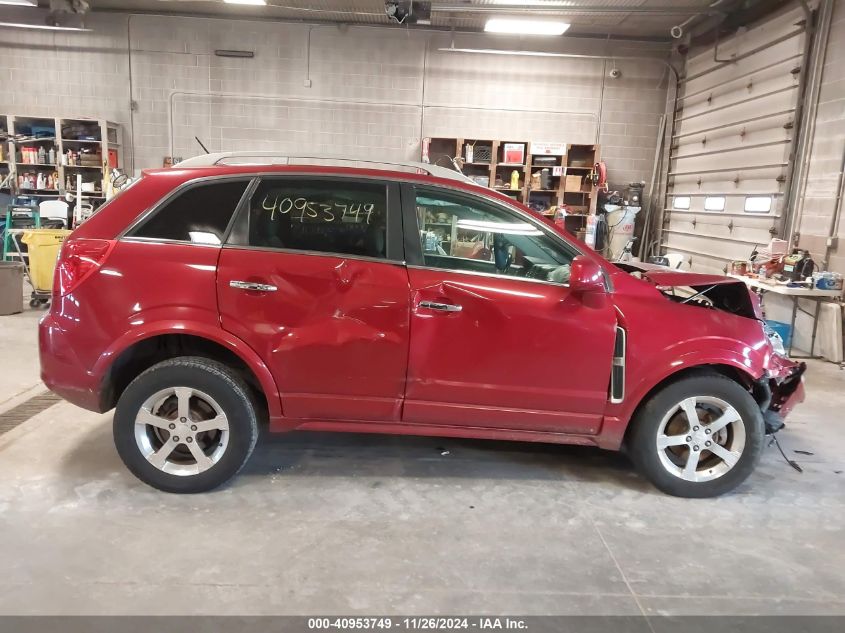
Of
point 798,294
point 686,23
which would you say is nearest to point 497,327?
point 798,294

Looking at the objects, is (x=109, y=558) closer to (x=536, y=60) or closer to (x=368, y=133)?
(x=368, y=133)

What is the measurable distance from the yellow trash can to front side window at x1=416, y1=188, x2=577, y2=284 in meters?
6.09

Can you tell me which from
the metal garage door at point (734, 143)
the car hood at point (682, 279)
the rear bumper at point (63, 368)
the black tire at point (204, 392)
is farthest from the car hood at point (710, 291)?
the metal garage door at point (734, 143)

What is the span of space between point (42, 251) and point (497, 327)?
6.68 metres

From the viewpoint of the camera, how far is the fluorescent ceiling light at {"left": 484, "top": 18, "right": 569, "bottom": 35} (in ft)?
27.8

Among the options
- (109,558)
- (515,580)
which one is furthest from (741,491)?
(109,558)

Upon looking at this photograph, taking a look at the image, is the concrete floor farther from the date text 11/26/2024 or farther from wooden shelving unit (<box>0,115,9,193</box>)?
wooden shelving unit (<box>0,115,9,193</box>)

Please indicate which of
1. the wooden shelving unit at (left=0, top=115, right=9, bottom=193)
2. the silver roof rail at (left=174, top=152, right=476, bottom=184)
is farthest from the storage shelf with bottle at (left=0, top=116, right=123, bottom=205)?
the silver roof rail at (left=174, top=152, right=476, bottom=184)

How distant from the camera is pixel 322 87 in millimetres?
10258

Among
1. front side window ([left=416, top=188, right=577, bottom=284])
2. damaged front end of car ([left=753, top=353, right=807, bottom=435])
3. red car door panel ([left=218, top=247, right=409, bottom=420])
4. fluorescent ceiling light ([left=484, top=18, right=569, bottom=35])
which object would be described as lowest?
damaged front end of car ([left=753, top=353, right=807, bottom=435])

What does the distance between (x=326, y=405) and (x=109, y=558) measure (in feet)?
3.66

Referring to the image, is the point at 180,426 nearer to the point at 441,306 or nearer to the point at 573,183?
the point at 441,306

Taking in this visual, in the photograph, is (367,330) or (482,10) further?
(482,10)

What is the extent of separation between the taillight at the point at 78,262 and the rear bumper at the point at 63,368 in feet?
0.60
